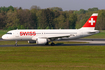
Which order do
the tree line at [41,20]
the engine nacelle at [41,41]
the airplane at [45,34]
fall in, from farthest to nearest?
the tree line at [41,20] < the airplane at [45,34] < the engine nacelle at [41,41]

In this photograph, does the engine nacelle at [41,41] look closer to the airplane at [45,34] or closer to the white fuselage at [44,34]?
the airplane at [45,34]

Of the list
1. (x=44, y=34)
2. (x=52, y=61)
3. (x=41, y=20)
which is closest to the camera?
(x=52, y=61)

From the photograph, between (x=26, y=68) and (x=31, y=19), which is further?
(x=31, y=19)

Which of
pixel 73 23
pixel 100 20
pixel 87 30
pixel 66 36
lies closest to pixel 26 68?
pixel 66 36

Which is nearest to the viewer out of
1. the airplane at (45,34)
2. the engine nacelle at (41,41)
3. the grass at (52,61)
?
the grass at (52,61)

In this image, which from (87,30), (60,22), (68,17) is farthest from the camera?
(68,17)

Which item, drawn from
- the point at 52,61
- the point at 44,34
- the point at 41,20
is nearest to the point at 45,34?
the point at 44,34

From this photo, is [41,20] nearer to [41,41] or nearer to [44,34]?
[44,34]

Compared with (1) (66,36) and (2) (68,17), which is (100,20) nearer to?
(2) (68,17)

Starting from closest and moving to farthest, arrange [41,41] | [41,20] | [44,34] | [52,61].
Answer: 1. [52,61]
2. [41,41]
3. [44,34]
4. [41,20]

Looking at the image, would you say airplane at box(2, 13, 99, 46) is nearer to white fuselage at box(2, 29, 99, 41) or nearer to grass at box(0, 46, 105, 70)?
white fuselage at box(2, 29, 99, 41)

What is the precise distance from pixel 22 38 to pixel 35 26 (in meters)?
120

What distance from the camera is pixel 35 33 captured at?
43.8 metres

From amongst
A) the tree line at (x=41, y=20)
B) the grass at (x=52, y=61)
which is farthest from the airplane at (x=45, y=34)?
the tree line at (x=41, y=20)
